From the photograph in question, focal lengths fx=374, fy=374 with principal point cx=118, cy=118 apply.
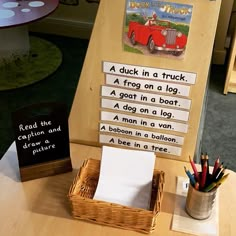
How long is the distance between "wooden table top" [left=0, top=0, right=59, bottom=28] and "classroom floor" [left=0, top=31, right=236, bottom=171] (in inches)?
21.3

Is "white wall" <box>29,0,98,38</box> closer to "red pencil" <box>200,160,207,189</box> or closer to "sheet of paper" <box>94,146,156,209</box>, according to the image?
"sheet of paper" <box>94,146,156,209</box>

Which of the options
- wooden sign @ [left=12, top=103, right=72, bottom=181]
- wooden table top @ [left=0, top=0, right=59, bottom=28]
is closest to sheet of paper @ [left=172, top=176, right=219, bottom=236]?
wooden sign @ [left=12, top=103, right=72, bottom=181]

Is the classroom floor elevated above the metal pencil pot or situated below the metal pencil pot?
below

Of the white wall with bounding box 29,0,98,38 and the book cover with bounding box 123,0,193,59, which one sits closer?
the book cover with bounding box 123,0,193,59

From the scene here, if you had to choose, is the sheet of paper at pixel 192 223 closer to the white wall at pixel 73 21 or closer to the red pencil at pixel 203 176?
the red pencil at pixel 203 176

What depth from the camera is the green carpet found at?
9.70ft

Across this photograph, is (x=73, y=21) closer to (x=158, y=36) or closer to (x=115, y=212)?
(x=158, y=36)

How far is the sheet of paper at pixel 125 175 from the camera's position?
99 cm

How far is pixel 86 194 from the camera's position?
1.00 m

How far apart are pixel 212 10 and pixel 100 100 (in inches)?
15.9

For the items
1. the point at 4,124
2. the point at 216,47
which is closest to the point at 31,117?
the point at 4,124

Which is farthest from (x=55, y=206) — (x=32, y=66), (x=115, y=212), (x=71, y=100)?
(x=32, y=66)

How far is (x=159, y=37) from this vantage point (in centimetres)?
100

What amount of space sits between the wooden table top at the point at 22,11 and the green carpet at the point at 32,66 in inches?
19.0
